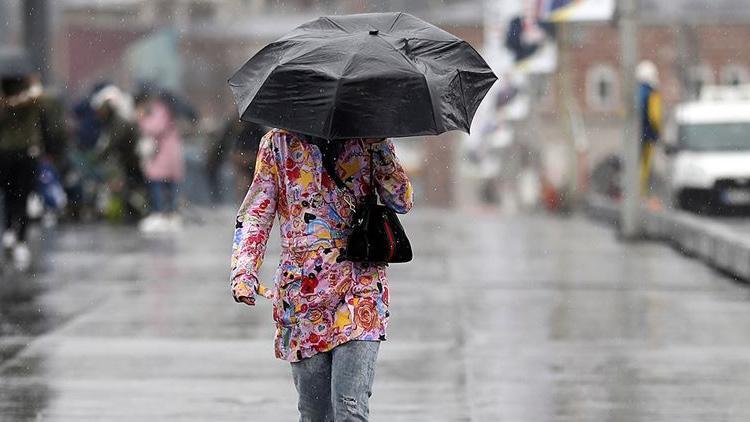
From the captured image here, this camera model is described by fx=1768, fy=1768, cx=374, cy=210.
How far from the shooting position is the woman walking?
6000mm

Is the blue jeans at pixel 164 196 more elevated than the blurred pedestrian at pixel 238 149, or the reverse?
the blurred pedestrian at pixel 238 149

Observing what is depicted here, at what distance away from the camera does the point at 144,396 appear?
347 inches

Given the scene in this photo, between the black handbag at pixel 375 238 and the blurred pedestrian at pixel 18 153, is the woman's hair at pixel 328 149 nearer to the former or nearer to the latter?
the black handbag at pixel 375 238

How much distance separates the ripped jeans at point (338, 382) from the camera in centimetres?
593

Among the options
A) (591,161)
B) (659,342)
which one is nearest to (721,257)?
(659,342)

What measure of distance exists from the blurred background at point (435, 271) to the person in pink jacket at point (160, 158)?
0.03 metres

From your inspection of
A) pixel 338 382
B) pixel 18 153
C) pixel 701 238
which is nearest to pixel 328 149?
pixel 338 382

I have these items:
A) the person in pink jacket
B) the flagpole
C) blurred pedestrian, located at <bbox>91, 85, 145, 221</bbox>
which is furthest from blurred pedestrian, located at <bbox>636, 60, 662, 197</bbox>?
blurred pedestrian, located at <bbox>91, 85, 145, 221</bbox>

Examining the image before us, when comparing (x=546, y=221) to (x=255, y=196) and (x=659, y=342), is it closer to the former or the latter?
(x=659, y=342)

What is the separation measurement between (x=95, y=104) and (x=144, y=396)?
1441 cm

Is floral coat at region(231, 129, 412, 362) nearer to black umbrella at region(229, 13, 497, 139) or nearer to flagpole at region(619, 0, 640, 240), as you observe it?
black umbrella at region(229, 13, 497, 139)

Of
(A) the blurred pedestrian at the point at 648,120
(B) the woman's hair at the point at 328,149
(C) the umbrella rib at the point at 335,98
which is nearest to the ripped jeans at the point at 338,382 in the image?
(B) the woman's hair at the point at 328,149

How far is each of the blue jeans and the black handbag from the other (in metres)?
15.7

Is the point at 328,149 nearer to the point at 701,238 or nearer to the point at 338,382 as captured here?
the point at 338,382
